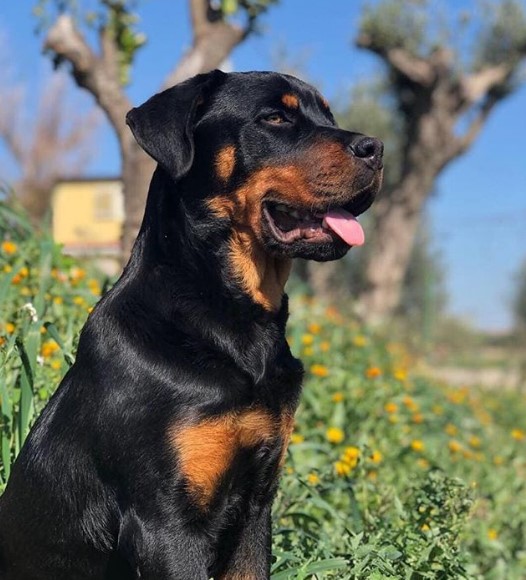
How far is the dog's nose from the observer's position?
10.1 ft

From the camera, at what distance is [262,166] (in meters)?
3.12

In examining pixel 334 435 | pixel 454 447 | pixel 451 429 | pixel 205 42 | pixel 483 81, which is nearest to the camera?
pixel 334 435

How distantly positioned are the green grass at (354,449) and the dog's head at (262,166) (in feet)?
3.27

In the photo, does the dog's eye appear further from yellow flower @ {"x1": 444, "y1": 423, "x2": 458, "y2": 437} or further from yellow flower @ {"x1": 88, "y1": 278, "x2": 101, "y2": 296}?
yellow flower @ {"x1": 444, "y1": 423, "x2": 458, "y2": 437}

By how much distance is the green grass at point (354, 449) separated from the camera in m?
3.42

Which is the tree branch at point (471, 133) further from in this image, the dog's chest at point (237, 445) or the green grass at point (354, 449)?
the dog's chest at point (237, 445)

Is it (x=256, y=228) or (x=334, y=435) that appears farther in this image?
(x=334, y=435)

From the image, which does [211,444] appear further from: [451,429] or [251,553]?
[451,429]

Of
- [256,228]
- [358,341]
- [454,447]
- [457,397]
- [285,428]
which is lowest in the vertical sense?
[457,397]

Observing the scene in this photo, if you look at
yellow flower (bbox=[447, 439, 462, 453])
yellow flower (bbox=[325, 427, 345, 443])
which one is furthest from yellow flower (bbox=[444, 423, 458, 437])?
yellow flower (bbox=[325, 427, 345, 443])

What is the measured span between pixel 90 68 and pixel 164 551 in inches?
191

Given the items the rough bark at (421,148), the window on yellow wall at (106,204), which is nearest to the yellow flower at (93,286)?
the rough bark at (421,148)

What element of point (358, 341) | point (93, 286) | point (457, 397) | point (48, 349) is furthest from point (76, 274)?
point (457, 397)

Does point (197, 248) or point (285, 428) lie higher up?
point (197, 248)
